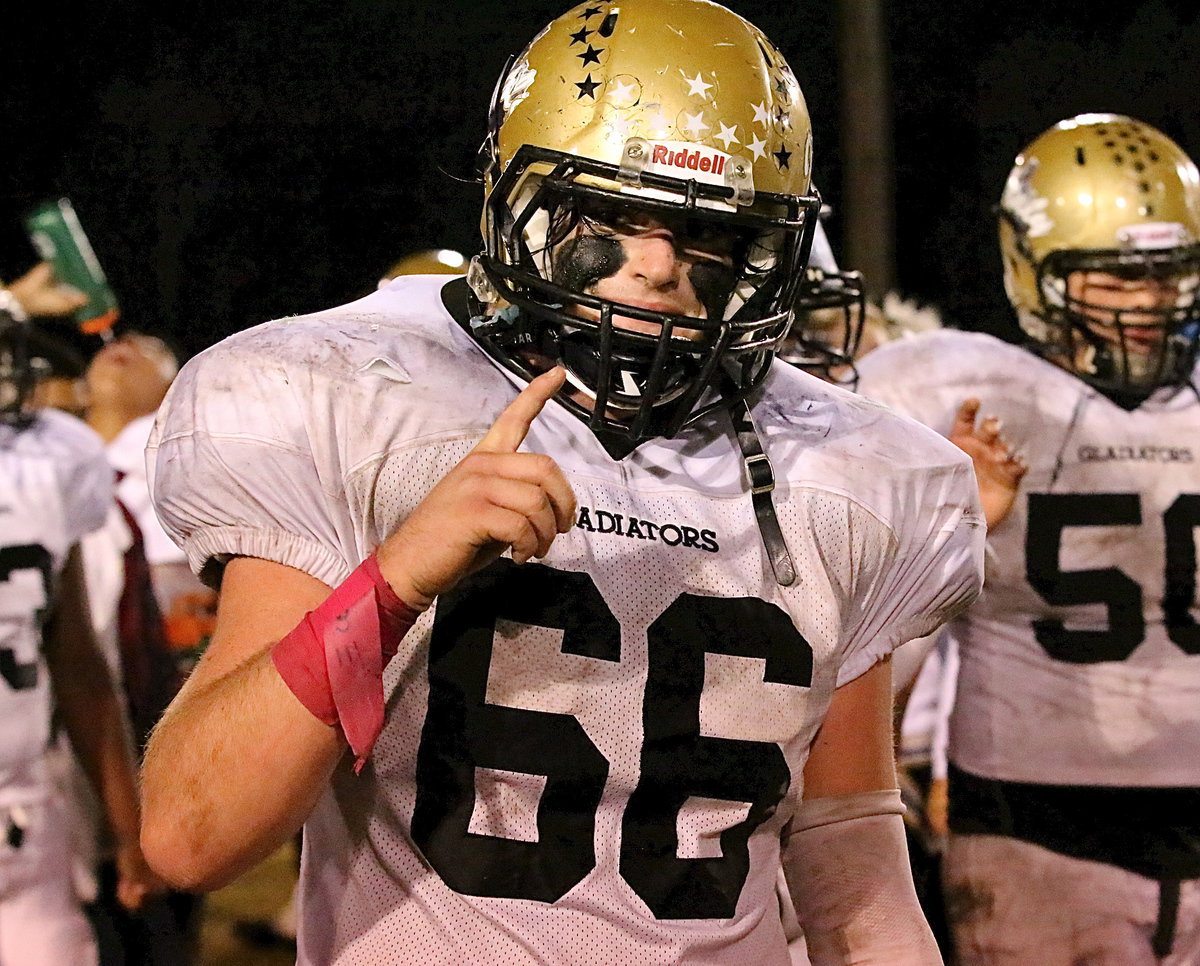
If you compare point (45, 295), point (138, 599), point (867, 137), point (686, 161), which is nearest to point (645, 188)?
point (686, 161)

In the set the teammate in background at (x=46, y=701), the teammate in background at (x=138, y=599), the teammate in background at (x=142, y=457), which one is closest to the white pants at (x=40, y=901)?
the teammate in background at (x=46, y=701)

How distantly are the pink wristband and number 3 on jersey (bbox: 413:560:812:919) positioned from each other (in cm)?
20

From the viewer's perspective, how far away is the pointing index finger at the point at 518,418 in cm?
144

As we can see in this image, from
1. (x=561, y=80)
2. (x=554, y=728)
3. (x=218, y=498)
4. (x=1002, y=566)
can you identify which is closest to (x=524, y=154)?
(x=561, y=80)

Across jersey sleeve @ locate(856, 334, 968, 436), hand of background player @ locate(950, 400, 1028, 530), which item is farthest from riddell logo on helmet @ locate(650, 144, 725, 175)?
jersey sleeve @ locate(856, 334, 968, 436)

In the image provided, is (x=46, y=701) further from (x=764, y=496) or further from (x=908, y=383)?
(x=764, y=496)

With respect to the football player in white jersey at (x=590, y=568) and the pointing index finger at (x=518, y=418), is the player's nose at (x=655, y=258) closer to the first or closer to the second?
the football player in white jersey at (x=590, y=568)

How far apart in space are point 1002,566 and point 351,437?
201 centimetres

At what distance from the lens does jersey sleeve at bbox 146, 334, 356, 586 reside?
5.08 feet

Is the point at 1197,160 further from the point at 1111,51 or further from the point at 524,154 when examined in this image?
the point at 524,154

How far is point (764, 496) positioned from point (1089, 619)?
5.71ft

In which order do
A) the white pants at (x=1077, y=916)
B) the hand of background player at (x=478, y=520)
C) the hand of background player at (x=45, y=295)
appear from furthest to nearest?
1. the hand of background player at (x=45, y=295)
2. the white pants at (x=1077, y=916)
3. the hand of background player at (x=478, y=520)

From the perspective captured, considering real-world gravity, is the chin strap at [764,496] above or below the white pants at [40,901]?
above

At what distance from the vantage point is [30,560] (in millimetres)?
3293
